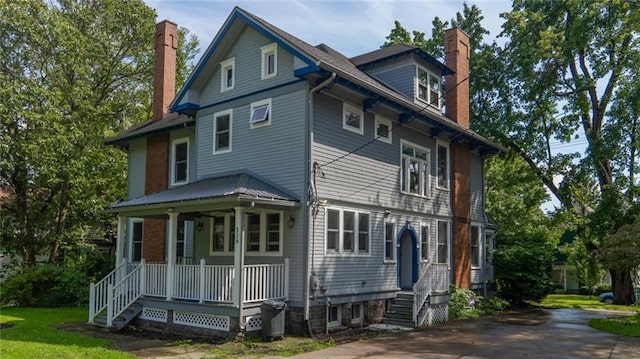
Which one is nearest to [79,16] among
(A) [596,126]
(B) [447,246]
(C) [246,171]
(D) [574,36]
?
(C) [246,171]

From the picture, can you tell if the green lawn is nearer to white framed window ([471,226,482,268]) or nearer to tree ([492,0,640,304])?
white framed window ([471,226,482,268])

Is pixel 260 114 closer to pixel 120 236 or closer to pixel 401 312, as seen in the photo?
pixel 120 236

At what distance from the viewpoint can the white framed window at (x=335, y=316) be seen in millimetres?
14649

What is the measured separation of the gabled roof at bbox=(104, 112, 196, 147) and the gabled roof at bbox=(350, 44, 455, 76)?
22.5 ft

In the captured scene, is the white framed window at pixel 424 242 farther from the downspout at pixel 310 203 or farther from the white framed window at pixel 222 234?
the white framed window at pixel 222 234

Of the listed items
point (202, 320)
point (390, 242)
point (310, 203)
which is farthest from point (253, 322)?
point (390, 242)

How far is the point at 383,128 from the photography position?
17078 millimetres

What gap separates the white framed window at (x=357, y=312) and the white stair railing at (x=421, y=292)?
160 cm

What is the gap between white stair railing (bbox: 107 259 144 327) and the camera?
1474 centimetres

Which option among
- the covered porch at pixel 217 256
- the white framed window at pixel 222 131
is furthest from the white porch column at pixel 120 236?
the white framed window at pixel 222 131

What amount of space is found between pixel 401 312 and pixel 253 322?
540 cm

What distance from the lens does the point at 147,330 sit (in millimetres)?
14602

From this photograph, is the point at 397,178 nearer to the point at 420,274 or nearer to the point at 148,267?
the point at 420,274

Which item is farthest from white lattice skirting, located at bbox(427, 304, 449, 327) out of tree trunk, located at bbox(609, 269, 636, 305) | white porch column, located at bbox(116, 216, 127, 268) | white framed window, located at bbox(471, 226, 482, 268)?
tree trunk, located at bbox(609, 269, 636, 305)
